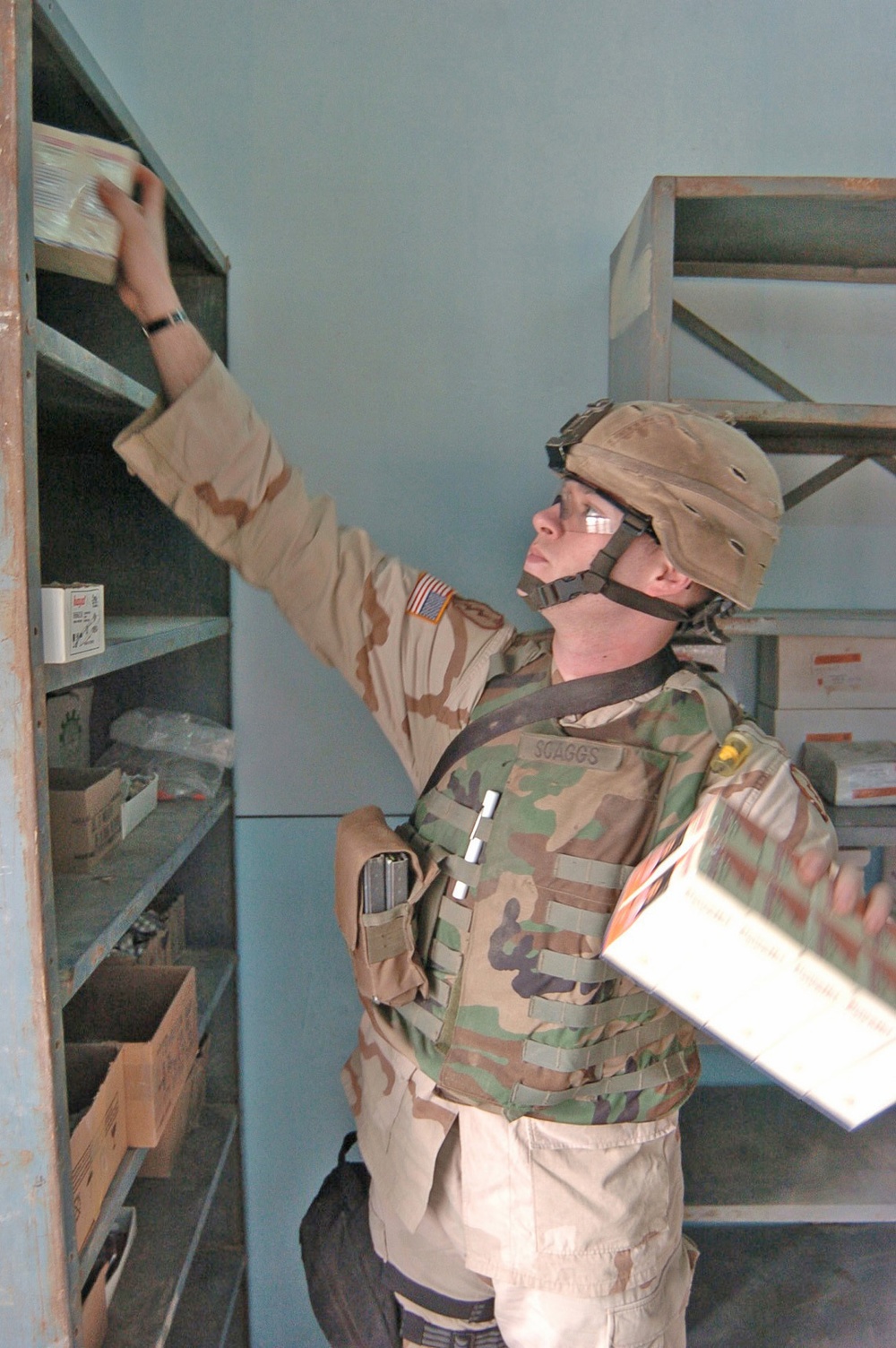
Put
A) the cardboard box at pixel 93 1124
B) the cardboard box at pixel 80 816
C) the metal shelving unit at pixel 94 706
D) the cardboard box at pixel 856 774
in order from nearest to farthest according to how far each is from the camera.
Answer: the metal shelving unit at pixel 94 706 → the cardboard box at pixel 93 1124 → the cardboard box at pixel 80 816 → the cardboard box at pixel 856 774

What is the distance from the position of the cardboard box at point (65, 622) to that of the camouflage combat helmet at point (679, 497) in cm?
62

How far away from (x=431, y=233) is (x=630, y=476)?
843 millimetres

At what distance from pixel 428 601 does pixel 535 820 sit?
389 mm

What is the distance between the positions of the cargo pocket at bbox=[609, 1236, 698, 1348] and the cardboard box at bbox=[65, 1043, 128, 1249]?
0.71m

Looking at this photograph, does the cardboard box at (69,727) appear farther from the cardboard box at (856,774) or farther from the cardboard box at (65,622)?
the cardboard box at (856,774)

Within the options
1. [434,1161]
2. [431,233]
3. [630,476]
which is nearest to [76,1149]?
[434,1161]

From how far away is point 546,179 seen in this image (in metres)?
1.73

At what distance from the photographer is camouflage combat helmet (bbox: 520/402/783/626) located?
120cm

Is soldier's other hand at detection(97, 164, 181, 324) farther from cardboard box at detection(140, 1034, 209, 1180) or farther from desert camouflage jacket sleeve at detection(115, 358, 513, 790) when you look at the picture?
cardboard box at detection(140, 1034, 209, 1180)

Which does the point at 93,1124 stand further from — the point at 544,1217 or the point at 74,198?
the point at 74,198

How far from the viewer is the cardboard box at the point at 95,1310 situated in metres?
1.06

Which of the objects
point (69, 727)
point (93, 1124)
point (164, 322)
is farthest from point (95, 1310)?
point (164, 322)

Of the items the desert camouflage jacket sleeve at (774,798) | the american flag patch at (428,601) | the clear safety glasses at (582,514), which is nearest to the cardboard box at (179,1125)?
the american flag patch at (428,601)

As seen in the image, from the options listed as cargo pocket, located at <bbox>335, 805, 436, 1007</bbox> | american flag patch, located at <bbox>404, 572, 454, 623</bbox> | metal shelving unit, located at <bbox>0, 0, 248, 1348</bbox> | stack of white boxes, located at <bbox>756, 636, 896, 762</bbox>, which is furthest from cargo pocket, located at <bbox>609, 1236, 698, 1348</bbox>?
american flag patch, located at <bbox>404, 572, 454, 623</bbox>
